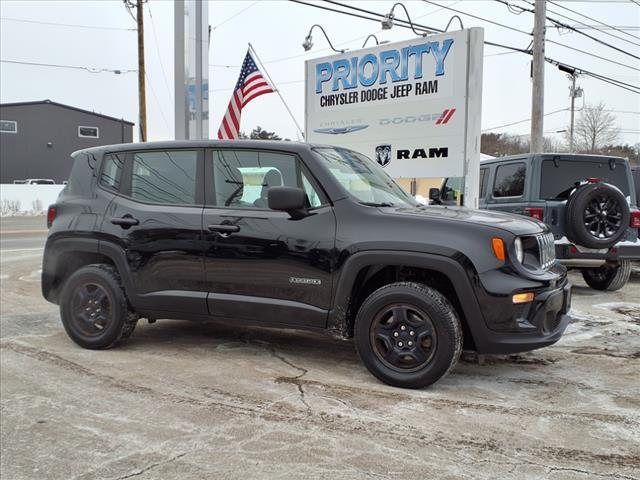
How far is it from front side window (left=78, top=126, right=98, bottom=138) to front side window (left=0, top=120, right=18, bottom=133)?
5010mm

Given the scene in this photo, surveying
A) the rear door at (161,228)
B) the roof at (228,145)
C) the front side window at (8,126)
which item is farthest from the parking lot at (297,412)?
the front side window at (8,126)

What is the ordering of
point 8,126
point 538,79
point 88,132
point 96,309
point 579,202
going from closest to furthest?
point 96,309
point 579,202
point 538,79
point 8,126
point 88,132

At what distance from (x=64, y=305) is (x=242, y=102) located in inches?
281

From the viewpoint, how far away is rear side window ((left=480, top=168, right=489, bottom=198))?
30.3 ft

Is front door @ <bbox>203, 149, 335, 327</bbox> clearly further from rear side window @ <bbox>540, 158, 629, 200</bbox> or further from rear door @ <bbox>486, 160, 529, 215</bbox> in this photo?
rear side window @ <bbox>540, 158, 629, 200</bbox>

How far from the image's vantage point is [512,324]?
3.90 meters

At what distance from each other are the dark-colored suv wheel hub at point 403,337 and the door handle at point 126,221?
2.31 m

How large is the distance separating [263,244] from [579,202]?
4694mm

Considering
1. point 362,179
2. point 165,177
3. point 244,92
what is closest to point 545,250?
point 362,179

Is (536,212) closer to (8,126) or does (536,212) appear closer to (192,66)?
(192,66)

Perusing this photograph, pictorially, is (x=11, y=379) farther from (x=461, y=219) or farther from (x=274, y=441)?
(x=461, y=219)

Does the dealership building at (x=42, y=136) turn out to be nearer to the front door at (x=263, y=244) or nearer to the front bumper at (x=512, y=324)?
the front door at (x=263, y=244)

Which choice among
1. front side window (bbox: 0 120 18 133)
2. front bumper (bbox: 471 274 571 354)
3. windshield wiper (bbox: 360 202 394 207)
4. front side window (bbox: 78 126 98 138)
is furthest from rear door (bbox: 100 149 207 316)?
front side window (bbox: 78 126 98 138)

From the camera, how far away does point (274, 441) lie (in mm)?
3314
